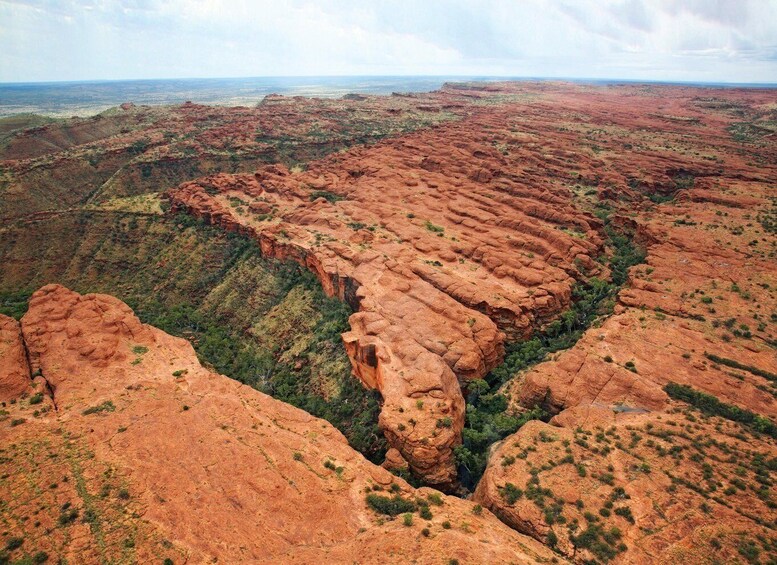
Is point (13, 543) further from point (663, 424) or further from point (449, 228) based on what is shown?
point (449, 228)

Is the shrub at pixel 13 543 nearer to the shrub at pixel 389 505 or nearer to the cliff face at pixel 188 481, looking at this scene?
the cliff face at pixel 188 481

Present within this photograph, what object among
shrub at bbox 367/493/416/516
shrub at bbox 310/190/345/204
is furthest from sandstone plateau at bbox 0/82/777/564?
shrub at bbox 310/190/345/204

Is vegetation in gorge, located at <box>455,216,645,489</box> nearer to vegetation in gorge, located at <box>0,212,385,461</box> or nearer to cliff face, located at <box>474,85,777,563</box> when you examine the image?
cliff face, located at <box>474,85,777,563</box>

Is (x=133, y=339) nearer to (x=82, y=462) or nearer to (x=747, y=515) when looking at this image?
(x=82, y=462)

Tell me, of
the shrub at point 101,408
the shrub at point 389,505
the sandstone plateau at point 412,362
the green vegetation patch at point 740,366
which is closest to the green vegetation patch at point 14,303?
the sandstone plateau at point 412,362

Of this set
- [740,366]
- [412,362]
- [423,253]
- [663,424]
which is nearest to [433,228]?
[423,253]

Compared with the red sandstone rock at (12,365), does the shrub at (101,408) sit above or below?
below

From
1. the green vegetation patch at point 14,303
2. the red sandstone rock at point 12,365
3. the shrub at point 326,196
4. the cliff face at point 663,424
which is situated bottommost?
the green vegetation patch at point 14,303
